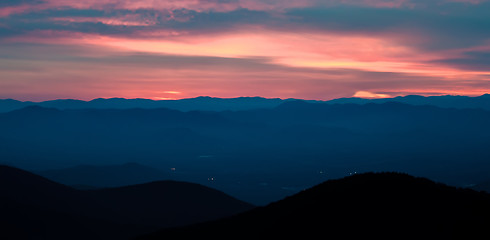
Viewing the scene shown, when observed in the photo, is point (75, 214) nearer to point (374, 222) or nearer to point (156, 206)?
point (156, 206)

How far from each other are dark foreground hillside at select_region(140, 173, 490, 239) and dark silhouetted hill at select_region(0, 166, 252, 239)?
996 inches

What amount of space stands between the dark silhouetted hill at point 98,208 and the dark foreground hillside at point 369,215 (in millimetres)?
25301

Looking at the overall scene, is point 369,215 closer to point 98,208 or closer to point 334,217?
point 334,217

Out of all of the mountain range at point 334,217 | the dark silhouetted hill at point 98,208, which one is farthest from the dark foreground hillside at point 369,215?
the dark silhouetted hill at point 98,208

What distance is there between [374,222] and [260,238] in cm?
829

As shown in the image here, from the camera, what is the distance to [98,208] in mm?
78250

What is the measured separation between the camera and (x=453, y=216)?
107 feet

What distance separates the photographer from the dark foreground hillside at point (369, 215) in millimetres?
31438

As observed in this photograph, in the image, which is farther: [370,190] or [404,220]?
[370,190]

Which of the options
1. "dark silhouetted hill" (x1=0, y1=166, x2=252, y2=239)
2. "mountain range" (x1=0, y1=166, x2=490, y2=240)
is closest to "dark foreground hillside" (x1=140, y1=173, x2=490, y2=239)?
"mountain range" (x1=0, y1=166, x2=490, y2=240)

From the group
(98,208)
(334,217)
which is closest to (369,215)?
(334,217)

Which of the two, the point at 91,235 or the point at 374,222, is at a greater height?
the point at 374,222

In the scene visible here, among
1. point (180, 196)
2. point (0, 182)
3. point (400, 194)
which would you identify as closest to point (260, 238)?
point (400, 194)

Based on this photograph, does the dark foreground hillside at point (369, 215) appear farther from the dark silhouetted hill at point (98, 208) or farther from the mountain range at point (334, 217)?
the dark silhouetted hill at point (98, 208)
